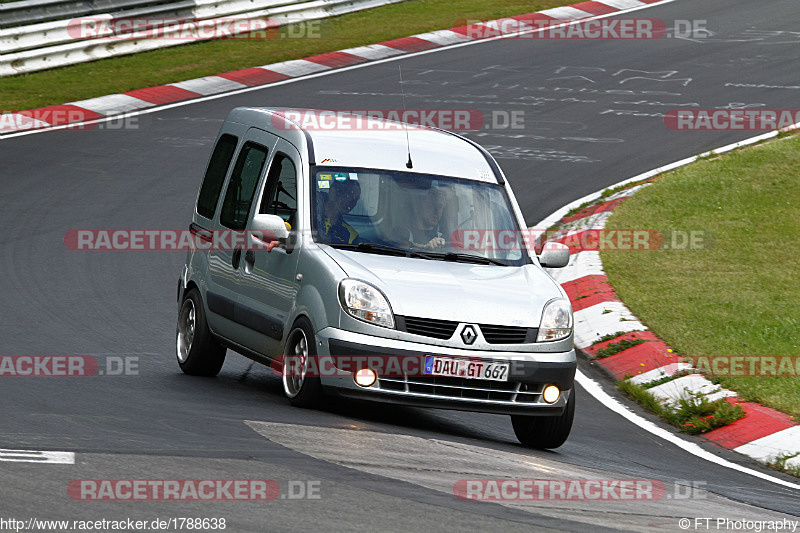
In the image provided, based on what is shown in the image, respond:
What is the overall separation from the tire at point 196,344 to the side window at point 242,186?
2.40ft

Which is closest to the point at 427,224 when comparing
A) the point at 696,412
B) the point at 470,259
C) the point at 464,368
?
the point at 470,259

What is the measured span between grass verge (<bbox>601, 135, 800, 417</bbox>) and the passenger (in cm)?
337

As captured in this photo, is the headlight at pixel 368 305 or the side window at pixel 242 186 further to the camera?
the side window at pixel 242 186

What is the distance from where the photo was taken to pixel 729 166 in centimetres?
1789

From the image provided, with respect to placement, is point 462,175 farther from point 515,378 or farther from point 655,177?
point 655,177

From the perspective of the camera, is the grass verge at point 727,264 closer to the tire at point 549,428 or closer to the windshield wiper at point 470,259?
the tire at point 549,428

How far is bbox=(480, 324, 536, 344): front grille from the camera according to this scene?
8.19 metres

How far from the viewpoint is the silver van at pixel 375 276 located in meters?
8.12

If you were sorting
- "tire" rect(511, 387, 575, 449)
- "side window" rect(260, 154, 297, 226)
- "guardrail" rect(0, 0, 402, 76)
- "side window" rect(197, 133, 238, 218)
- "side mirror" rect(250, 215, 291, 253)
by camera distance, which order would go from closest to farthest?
"tire" rect(511, 387, 575, 449) → "side mirror" rect(250, 215, 291, 253) → "side window" rect(260, 154, 297, 226) → "side window" rect(197, 133, 238, 218) → "guardrail" rect(0, 0, 402, 76)

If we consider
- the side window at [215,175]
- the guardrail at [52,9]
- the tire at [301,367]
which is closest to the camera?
the tire at [301,367]

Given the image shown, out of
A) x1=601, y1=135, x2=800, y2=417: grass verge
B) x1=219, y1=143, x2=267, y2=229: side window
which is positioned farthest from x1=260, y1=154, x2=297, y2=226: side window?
x1=601, y1=135, x2=800, y2=417: grass verge

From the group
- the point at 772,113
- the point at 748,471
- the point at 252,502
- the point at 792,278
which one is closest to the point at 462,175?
the point at 748,471

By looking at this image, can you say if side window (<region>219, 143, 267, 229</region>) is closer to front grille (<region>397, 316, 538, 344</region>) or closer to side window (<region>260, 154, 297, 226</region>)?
side window (<region>260, 154, 297, 226</region>)

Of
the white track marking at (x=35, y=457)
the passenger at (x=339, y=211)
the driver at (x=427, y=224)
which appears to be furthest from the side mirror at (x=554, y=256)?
the white track marking at (x=35, y=457)
